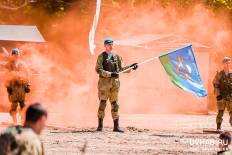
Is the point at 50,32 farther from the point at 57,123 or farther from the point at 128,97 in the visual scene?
the point at 57,123

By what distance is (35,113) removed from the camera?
5777 millimetres

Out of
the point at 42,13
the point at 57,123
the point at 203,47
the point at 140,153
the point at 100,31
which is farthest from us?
the point at 42,13

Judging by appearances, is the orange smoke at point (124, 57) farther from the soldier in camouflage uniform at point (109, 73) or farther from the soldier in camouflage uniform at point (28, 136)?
the soldier in camouflage uniform at point (28, 136)

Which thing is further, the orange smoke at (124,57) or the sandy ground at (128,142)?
the orange smoke at (124,57)

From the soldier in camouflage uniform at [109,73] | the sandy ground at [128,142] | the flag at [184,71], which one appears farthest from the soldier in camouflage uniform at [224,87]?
the soldier in camouflage uniform at [109,73]

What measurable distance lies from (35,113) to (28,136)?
214 mm

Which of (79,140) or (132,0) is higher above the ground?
(132,0)

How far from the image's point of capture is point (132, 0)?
34.1 metres

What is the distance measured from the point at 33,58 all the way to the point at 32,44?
2.09 ft

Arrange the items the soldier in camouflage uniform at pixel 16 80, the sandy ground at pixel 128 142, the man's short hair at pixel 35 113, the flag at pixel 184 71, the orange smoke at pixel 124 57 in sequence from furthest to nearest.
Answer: the orange smoke at pixel 124 57 → the soldier in camouflage uniform at pixel 16 80 → the flag at pixel 184 71 → the sandy ground at pixel 128 142 → the man's short hair at pixel 35 113

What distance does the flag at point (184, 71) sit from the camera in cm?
1359

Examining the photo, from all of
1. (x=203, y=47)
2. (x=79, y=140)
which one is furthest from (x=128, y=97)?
(x=79, y=140)

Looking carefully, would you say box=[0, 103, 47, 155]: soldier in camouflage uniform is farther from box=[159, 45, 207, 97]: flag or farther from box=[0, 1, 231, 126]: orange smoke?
box=[0, 1, 231, 126]: orange smoke

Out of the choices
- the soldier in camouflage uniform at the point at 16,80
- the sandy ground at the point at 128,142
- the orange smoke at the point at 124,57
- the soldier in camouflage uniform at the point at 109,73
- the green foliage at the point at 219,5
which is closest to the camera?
the sandy ground at the point at 128,142
